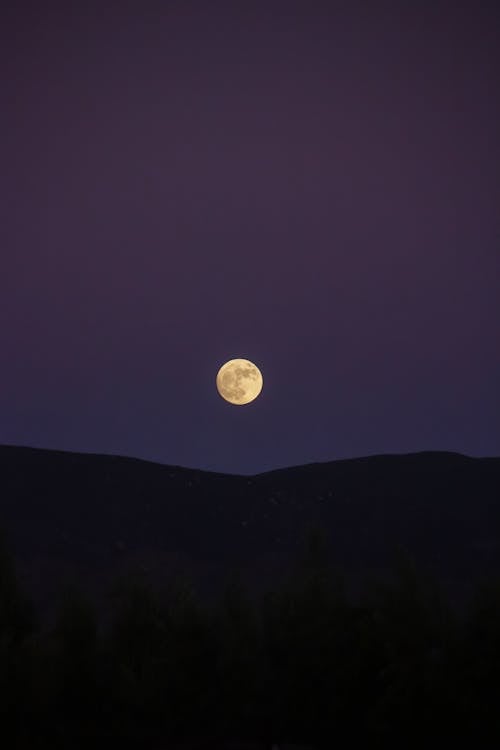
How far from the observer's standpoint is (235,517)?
67.3 metres

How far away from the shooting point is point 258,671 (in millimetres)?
31844

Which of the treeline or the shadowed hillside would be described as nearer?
the treeline

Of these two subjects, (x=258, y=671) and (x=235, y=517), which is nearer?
(x=258, y=671)

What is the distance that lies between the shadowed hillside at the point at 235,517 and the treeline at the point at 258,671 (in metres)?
21.1

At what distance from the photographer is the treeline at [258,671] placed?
1133 inches

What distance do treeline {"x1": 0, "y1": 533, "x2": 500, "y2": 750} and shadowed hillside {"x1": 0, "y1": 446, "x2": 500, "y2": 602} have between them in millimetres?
21120

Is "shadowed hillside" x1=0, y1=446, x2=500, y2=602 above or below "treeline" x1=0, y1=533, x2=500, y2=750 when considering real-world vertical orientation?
above

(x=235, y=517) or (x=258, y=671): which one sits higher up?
(x=235, y=517)

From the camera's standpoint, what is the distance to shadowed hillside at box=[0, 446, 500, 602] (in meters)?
57.1

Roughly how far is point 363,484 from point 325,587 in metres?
43.2

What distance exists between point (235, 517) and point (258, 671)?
35.5 metres

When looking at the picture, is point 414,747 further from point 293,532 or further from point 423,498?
point 423,498

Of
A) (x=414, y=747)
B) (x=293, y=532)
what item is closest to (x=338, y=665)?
(x=414, y=747)

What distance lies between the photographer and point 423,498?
237ft
